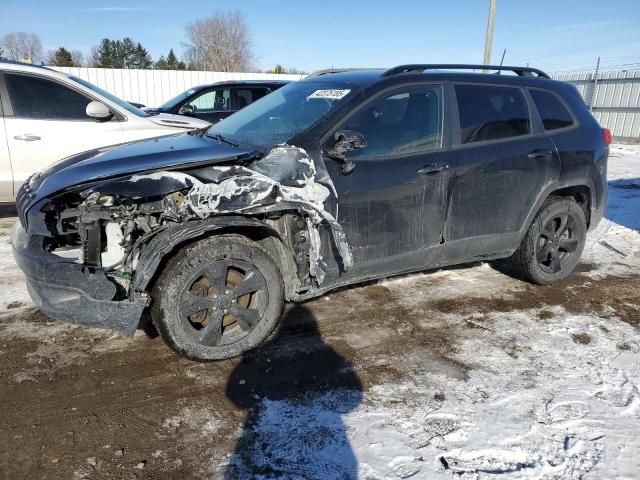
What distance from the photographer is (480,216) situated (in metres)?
3.90

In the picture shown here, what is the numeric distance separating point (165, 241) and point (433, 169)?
6.42 feet

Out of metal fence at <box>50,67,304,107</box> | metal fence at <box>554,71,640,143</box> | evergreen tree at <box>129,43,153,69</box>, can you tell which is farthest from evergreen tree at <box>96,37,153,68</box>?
metal fence at <box>554,71,640,143</box>

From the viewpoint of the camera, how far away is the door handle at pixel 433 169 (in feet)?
11.6

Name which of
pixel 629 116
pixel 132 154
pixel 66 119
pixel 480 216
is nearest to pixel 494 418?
pixel 480 216

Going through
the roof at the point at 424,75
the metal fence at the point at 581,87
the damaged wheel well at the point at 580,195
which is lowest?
the damaged wheel well at the point at 580,195

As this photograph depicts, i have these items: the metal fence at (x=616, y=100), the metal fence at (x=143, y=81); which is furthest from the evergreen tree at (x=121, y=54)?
the metal fence at (x=616, y=100)

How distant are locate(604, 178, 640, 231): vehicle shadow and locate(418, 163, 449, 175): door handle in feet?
14.4

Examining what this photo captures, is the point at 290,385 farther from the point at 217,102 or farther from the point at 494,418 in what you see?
the point at 217,102

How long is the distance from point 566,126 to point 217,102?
687 cm

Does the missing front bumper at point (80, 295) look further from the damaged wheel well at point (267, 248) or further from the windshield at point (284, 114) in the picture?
the windshield at point (284, 114)

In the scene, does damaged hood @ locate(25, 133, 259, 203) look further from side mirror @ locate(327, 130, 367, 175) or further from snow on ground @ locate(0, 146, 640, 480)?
snow on ground @ locate(0, 146, 640, 480)

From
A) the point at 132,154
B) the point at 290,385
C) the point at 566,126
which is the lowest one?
the point at 290,385

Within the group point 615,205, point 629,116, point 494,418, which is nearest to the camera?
point 494,418

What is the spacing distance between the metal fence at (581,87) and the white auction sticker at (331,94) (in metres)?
15.6
